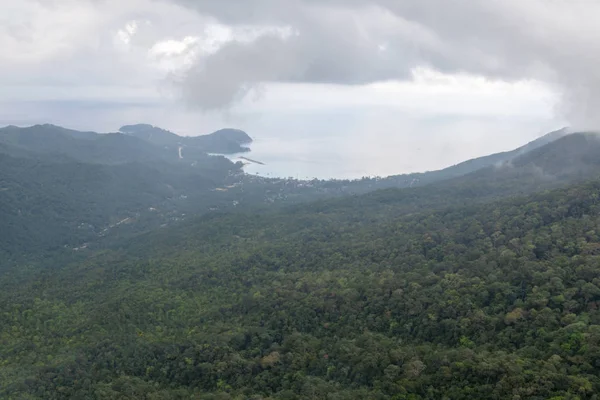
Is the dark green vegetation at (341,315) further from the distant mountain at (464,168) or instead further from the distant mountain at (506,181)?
the distant mountain at (464,168)

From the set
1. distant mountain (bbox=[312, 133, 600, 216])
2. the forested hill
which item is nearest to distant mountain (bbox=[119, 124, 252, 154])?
distant mountain (bbox=[312, 133, 600, 216])

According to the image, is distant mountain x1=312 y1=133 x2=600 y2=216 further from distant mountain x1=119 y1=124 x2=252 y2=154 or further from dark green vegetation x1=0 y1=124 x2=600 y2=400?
distant mountain x1=119 y1=124 x2=252 y2=154

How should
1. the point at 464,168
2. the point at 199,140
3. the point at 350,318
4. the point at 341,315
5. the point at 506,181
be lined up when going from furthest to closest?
the point at 199,140 < the point at 464,168 < the point at 506,181 < the point at 341,315 < the point at 350,318

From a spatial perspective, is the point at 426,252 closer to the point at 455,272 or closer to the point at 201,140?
the point at 455,272

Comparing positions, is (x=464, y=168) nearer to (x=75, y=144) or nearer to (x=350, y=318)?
(x=350, y=318)

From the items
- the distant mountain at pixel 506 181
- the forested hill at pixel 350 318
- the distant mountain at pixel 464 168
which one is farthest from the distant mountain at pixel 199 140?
the forested hill at pixel 350 318

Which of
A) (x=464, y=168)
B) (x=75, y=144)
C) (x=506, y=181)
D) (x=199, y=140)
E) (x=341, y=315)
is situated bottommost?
(x=341, y=315)

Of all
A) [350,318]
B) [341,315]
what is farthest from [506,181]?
[350,318]
